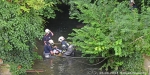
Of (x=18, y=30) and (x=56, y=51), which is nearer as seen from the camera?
(x=18, y=30)

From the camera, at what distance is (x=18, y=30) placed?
805cm

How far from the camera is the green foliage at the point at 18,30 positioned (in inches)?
313

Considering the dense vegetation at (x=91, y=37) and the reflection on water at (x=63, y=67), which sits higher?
the dense vegetation at (x=91, y=37)

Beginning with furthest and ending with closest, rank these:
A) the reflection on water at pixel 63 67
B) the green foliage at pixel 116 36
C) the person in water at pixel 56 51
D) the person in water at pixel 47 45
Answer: the person in water at pixel 56 51 → the person in water at pixel 47 45 → the reflection on water at pixel 63 67 → the green foliage at pixel 116 36

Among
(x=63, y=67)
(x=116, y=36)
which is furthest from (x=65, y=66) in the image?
(x=116, y=36)

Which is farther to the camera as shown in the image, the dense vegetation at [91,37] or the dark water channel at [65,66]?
the dark water channel at [65,66]

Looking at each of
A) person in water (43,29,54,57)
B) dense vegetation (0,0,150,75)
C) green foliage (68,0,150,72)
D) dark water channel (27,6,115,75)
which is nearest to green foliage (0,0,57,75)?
dense vegetation (0,0,150,75)

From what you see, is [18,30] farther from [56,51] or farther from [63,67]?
[56,51]

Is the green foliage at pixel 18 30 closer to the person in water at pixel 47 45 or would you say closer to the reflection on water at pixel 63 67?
the reflection on water at pixel 63 67

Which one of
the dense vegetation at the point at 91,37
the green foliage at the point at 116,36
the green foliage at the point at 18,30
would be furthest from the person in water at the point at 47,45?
the green foliage at the point at 18,30

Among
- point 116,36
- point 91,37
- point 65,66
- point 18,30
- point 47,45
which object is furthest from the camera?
point 47,45

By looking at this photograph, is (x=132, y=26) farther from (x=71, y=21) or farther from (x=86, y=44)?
(x=71, y=21)

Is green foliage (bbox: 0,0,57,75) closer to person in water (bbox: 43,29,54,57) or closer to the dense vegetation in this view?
the dense vegetation

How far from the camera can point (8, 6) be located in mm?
8039
